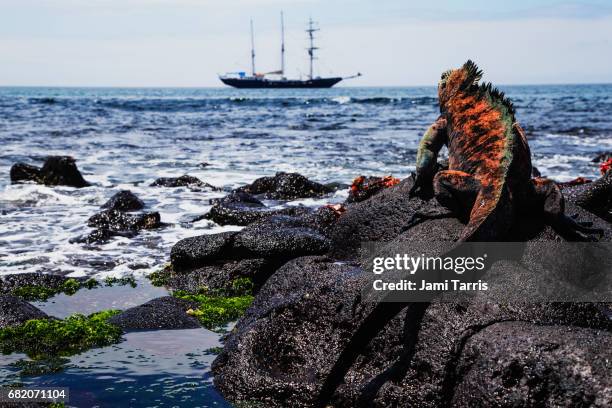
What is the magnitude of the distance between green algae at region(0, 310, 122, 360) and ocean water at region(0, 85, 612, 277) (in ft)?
8.06

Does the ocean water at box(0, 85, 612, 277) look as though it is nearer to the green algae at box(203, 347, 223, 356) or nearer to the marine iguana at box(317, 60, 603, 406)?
the green algae at box(203, 347, 223, 356)

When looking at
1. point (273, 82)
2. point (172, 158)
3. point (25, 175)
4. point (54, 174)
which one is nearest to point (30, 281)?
point (54, 174)

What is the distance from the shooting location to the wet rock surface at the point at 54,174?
50.1 ft

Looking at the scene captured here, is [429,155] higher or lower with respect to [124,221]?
higher

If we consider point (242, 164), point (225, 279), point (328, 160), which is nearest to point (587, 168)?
point (328, 160)

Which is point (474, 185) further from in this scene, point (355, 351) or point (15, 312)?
point (15, 312)

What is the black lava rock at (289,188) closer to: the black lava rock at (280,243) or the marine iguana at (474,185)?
the black lava rock at (280,243)

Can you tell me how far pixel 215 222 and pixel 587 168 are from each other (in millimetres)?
11389

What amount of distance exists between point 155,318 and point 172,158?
1613 cm

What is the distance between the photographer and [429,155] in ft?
18.4

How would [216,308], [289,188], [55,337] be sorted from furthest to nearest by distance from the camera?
1. [289,188]
2. [216,308]
3. [55,337]

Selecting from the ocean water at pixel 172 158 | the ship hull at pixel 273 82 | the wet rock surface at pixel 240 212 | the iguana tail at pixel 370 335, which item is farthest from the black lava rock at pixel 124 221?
the ship hull at pixel 273 82

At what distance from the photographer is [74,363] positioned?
4754 millimetres

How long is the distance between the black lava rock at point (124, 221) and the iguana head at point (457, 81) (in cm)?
591
